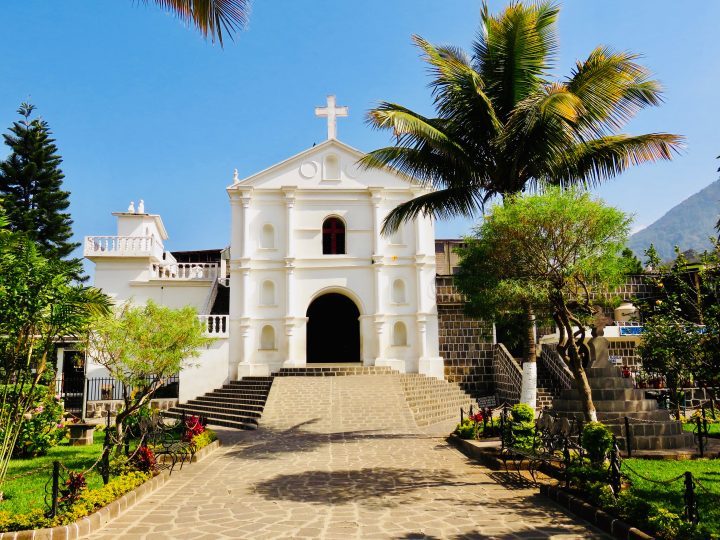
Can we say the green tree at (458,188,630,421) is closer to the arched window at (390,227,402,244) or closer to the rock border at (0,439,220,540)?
the rock border at (0,439,220,540)

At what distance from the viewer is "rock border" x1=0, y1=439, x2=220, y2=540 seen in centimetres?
556

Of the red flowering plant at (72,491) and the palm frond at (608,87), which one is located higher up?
the palm frond at (608,87)

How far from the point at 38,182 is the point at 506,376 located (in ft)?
75.5

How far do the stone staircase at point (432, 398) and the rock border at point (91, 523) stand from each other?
8747 mm

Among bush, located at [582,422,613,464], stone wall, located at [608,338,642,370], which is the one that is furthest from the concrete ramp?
stone wall, located at [608,338,642,370]

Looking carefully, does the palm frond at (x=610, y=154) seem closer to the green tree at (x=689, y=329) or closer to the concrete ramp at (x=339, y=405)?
the green tree at (x=689, y=329)

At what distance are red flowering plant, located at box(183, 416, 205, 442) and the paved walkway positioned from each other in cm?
61

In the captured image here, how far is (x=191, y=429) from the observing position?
10.7m

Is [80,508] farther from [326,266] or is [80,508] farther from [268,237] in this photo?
[268,237]

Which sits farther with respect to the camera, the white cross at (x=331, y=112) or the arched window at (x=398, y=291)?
the white cross at (x=331, y=112)

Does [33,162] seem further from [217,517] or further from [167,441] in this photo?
Answer: [217,517]

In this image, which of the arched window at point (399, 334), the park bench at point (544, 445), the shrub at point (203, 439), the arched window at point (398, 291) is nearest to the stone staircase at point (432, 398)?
the arched window at point (399, 334)

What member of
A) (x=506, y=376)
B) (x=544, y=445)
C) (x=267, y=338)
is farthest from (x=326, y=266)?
(x=544, y=445)

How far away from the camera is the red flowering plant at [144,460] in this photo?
8383 millimetres
